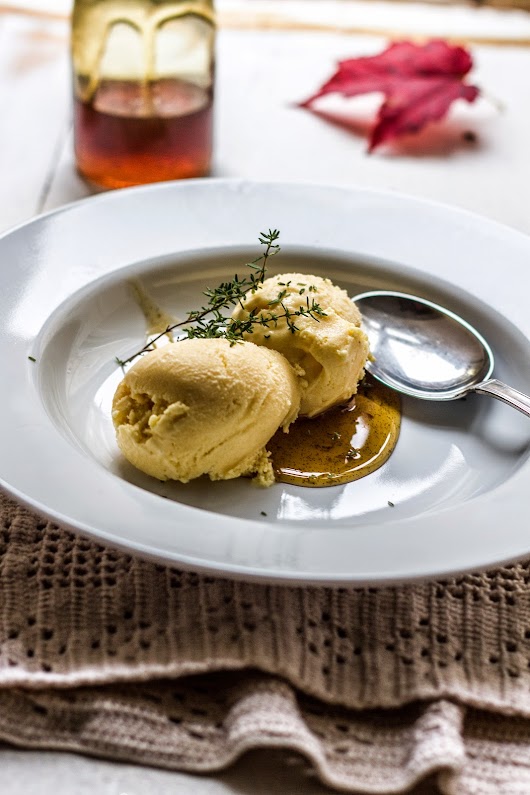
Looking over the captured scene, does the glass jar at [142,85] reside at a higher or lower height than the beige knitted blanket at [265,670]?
higher

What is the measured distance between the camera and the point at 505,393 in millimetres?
1729

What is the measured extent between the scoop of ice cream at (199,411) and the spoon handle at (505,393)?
1.29 ft

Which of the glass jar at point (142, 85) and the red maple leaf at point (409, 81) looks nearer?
the glass jar at point (142, 85)

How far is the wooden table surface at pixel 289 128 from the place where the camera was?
2.68 m

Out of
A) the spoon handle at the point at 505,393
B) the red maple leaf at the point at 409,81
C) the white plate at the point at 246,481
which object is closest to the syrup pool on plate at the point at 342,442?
the white plate at the point at 246,481

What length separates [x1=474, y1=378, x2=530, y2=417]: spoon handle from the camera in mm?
1694

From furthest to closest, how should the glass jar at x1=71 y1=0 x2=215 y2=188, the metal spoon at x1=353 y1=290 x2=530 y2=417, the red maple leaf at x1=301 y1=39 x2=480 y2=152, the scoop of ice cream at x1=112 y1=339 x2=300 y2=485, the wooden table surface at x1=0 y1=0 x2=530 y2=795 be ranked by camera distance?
the red maple leaf at x1=301 y1=39 x2=480 y2=152, the wooden table surface at x1=0 y1=0 x2=530 y2=795, the glass jar at x1=71 y1=0 x2=215 y2=188, the metal spoon at x1=353 y1=290 x2=530 y2=417, the scoop of ice cream at x1=112 y1=339 x2=300 y2=485

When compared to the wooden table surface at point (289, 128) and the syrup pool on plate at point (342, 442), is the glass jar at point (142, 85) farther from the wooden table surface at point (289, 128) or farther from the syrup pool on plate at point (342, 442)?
the syrup pool on plate at point (342, 442)

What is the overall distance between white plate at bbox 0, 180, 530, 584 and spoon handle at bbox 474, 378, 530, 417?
5 centimetres

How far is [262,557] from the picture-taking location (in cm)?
126

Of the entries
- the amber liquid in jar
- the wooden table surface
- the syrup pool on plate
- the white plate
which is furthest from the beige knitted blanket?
the amber liquid in jar

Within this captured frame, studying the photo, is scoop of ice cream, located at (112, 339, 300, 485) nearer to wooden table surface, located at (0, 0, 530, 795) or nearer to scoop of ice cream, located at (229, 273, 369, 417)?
scoop of ice cream, located at (229, 273, 369, 417)

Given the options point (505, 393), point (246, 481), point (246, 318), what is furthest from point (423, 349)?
point (246, 481)

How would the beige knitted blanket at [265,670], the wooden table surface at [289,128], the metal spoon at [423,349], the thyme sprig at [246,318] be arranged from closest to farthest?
the beige knitted blanket at [265,670] → the thyme sprig at [246,318] → the metal spoon at [423,349] → the wooden table surface at [289,128]
